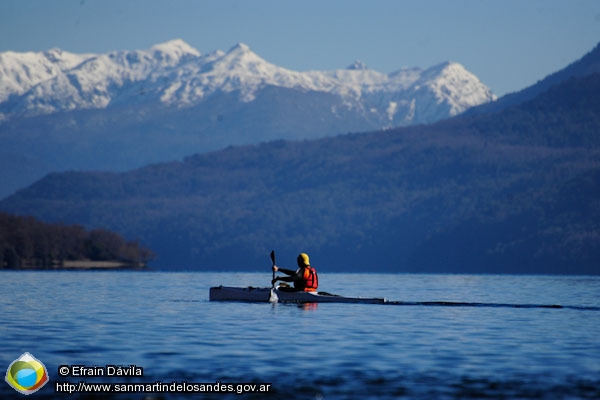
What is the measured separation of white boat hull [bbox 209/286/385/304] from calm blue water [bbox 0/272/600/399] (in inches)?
31.8

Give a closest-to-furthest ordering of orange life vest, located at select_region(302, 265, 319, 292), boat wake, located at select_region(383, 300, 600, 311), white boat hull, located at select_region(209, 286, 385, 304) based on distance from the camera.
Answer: orange life vest, located at select_region(302, 265, 319, 292)
white boat hull, located at select_region(209, 286, 385, 304)
boat wake, located at select_region(383, 300, 600, 311)

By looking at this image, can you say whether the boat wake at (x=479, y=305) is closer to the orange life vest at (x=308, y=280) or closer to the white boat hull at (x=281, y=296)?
the white boat hull at (x=281, y=296)

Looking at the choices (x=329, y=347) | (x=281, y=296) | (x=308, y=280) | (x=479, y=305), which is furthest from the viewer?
(x=479, y=305)

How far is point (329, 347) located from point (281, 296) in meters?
26.7

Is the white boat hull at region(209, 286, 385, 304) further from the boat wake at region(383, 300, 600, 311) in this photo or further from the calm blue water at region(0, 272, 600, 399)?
the boat wake at region(383, 300, 600, 311)

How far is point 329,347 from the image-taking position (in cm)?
4606

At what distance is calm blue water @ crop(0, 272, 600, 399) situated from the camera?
3588 cm

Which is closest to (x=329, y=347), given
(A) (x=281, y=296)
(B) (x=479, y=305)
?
(A) (x=281, y=296)

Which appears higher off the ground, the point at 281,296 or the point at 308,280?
the point at 308,280


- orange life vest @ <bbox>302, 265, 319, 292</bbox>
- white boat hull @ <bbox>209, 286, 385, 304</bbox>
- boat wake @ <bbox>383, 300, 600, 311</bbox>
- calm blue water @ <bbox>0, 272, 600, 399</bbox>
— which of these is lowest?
calm blue water @ <bbox>0, 272, 600, 399</bbox>

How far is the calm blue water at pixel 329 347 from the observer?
35.9m

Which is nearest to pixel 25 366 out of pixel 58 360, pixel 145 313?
pixel 58 360

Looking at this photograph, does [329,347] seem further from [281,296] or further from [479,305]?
[479,305]

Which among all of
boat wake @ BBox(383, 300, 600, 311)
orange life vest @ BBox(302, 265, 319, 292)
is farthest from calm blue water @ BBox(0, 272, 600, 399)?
orange life vest @ BBox(302, 265, 319, 292)
